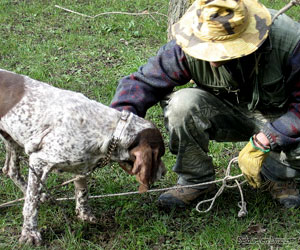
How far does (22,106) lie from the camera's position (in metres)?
3.36

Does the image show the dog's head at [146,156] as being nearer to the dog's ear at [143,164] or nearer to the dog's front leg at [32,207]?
the dog's ear at [143,164]

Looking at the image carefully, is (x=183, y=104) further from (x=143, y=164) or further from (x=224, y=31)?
(x=224, y=31)

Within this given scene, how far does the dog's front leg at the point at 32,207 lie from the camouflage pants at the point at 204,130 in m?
1.01

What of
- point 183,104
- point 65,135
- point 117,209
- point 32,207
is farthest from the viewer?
point 117,209

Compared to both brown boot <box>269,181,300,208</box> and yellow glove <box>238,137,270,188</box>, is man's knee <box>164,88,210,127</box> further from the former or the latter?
brown boot <box>269,181,300,208</box>

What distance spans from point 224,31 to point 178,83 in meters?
0.77

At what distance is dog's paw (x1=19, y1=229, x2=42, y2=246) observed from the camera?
337cm

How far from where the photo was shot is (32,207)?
11.0ft

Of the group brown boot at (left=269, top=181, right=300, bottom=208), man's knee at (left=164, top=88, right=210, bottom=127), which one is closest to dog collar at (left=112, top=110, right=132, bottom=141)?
man's knee at (left=164, top=88, right=210, bottom=127)

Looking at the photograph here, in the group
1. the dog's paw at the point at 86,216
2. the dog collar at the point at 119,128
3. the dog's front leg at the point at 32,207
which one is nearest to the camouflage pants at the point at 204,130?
the dog collar at the point at 119,128

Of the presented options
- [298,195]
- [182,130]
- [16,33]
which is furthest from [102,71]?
[298,195]

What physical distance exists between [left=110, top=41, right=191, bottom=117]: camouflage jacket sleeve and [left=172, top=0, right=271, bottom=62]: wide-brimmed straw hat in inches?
18.2

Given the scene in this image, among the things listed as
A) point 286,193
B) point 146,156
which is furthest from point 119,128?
point 286,193

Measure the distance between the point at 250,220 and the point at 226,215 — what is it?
203mm
